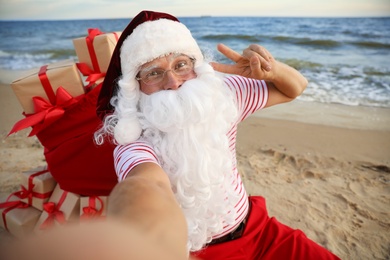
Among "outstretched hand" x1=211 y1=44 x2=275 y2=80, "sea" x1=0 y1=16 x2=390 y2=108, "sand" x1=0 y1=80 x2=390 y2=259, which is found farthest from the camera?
"sea" x1=0 y1=16 x2=390 y2=108

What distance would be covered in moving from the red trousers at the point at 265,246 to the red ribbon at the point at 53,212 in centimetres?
121

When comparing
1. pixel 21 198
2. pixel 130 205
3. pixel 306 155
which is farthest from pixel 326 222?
pixel 21 198

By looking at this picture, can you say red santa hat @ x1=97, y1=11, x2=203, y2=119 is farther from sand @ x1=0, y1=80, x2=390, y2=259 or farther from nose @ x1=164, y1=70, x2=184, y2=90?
sand @ x1=0, y1=80, x2=390, y2=259

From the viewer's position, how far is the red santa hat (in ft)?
4.84

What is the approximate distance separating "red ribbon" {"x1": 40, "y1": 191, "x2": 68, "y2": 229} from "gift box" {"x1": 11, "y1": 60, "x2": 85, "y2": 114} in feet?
2.44

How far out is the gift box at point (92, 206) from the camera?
2.15 meters

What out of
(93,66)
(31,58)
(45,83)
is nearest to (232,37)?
(31,58)

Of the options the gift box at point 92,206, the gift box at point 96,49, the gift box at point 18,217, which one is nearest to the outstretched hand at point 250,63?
the gift box at point 96,49

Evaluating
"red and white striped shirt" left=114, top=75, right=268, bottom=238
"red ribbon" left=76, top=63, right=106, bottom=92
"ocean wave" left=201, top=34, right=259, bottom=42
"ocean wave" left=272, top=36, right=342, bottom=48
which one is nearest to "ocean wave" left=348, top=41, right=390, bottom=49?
"ocean wave" left=272, top=36, right=342, bottom=48

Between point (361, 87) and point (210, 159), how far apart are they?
5.77m

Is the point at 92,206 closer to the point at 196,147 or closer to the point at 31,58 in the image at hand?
the point at 196,147

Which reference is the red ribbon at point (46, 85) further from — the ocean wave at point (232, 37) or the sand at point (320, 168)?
the ocean wave at point (232, 37)

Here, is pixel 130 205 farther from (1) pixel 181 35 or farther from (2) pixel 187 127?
(1) pixel 181 35

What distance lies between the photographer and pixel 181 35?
5.16 ft
